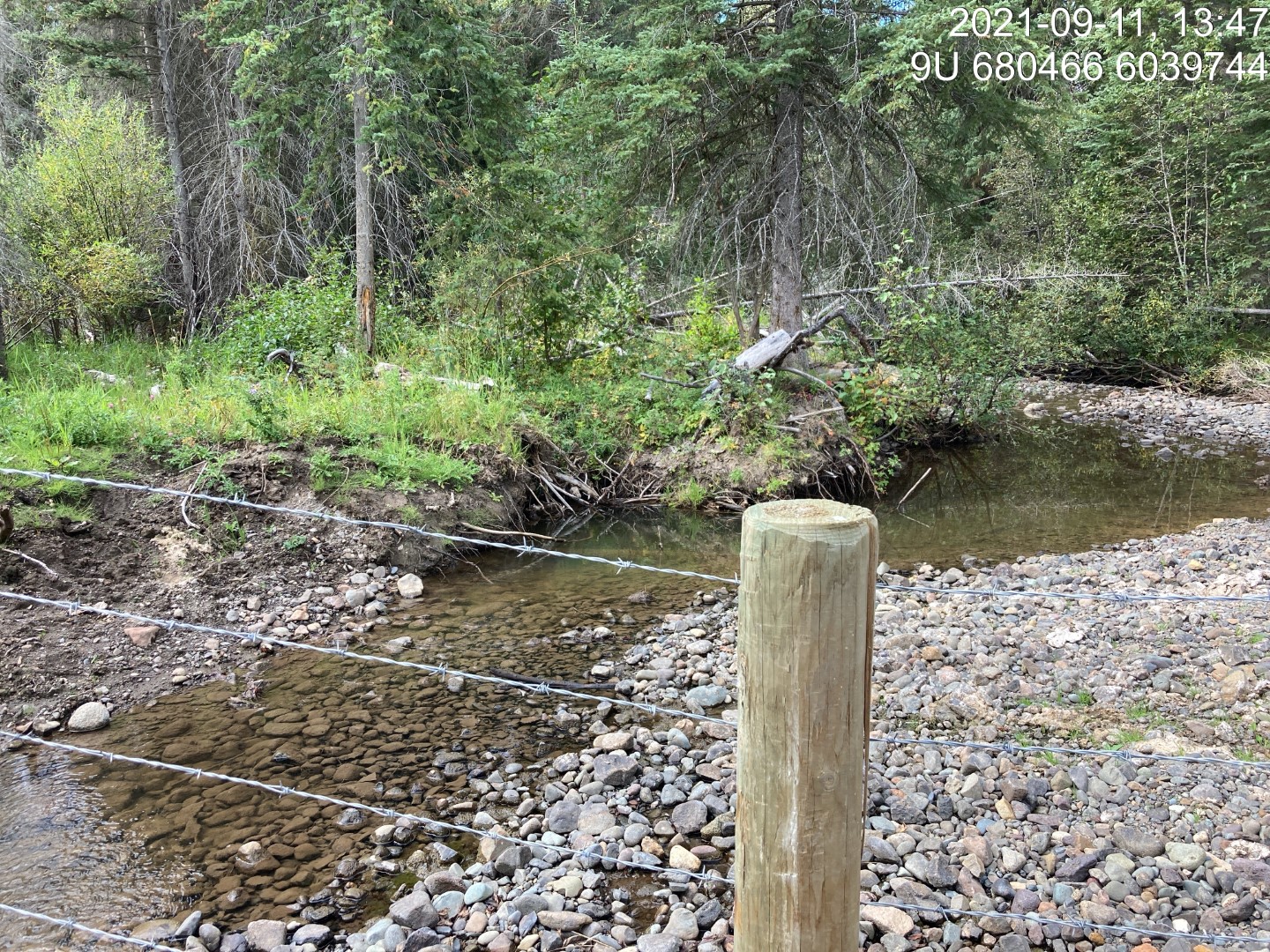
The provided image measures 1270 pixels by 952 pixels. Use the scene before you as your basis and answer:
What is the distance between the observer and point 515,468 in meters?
8.20

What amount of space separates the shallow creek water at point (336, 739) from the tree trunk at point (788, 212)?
3.41 metres

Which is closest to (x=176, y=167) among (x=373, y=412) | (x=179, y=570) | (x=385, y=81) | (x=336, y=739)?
(x=385, y=81)

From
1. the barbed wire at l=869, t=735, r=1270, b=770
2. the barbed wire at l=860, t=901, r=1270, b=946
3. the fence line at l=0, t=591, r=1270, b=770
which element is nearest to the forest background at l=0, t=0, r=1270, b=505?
the fence line at l=0, t=591, r=1270, b=770

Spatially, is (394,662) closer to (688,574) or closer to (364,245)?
(688,574)

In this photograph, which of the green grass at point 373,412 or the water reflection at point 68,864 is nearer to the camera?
the water reflection at point 68,864

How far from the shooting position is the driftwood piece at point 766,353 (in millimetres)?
9219

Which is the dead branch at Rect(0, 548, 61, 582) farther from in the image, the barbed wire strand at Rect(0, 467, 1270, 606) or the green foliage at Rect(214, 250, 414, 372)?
the green foliage at Rect(214, 250, 414, 372)

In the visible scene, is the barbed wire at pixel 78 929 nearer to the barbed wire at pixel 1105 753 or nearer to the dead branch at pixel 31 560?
the barbed wire at pixel 1105 753

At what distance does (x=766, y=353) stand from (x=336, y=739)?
6.49 metres

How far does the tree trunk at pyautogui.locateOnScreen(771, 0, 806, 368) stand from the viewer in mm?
9844

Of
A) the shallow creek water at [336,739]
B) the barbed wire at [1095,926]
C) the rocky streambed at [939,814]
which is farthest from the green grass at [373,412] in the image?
→ the barbed wire at [1095,926]

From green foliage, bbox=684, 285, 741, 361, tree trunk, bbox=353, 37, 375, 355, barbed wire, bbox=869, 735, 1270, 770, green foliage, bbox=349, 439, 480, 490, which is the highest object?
tree trunk, bbox=353, 37, 375, 355

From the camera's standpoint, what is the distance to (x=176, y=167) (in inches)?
551

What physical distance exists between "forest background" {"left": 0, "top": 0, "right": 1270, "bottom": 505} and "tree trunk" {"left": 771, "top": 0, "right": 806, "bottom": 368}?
4 cm
